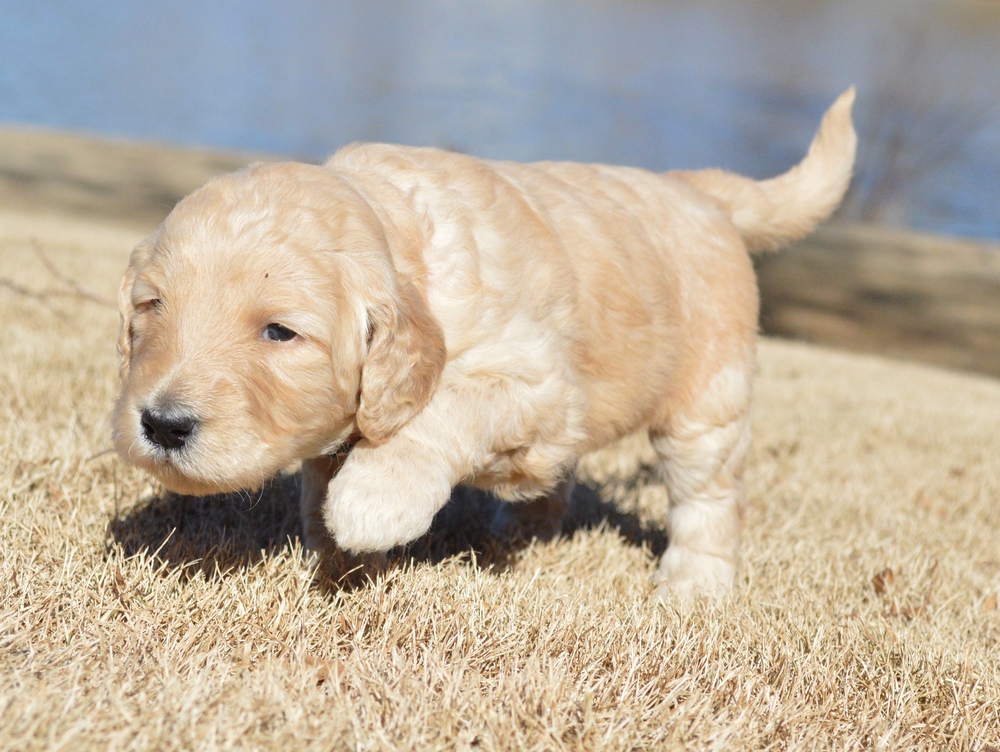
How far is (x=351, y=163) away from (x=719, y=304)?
4.93 feet

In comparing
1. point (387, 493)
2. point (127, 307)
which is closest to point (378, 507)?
point (387, 493)

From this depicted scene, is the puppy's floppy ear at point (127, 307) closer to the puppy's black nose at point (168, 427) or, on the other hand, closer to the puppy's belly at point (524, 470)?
the puppy's black nose at point (168, 427)

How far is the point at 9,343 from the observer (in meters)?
5.29

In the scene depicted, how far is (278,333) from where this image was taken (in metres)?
2.27

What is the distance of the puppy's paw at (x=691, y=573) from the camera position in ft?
10.9

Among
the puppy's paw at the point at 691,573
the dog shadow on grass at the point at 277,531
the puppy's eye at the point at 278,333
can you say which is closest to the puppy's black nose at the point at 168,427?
the puppy's eye at the point at 278,333

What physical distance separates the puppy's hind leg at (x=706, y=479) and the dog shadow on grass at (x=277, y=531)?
0.43 meters

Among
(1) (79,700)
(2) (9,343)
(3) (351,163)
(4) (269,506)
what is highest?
(3) (351,163)

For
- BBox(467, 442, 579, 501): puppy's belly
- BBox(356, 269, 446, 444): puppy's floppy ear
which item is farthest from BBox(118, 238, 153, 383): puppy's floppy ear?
BBox(467, 442, 579, 501): puppy's belly

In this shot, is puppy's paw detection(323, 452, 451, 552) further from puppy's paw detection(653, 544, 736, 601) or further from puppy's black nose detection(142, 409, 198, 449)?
puppy's paw detection(653, 544, 736, 601)

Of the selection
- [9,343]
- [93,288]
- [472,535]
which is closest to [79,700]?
[472,535]

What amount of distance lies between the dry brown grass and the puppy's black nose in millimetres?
495

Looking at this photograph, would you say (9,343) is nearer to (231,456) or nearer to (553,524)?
(553,524)

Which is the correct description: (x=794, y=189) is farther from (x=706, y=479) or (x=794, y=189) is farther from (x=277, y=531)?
(x=277, y=531)
